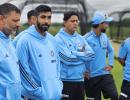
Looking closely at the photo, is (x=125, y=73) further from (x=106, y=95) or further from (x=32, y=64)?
(x=32, y=64)

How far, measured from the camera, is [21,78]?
7012mm

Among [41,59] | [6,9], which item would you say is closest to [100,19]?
[41,59]

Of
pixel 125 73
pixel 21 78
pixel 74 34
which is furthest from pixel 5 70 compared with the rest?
pixel 125 73

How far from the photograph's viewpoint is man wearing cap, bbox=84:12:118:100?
1049cm

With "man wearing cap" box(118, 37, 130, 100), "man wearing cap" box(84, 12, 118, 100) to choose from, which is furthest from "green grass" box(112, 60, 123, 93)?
"man wearing cap" box(118, 37, 130, 100)

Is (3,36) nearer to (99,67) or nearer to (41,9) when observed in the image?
(41,9)

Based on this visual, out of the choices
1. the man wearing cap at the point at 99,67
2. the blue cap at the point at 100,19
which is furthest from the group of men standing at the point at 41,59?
the blue cap at the point at 100,19

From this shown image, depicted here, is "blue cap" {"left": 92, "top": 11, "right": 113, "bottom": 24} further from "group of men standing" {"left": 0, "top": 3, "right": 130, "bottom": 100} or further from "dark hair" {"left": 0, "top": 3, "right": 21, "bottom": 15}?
"dark hair" {"left": 0, "top": 3, "right": 21, "bottom": 15}

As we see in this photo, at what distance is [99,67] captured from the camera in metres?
10.5

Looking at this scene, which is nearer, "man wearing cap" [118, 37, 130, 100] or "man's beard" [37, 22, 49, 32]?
"man's beard" [37, 22, 49, 32]

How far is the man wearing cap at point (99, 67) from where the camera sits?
34.4 feet

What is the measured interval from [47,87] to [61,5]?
11627mm

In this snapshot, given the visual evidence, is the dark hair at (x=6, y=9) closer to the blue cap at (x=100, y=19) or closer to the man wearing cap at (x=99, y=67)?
the man wearing cap at (x=99, y=67)

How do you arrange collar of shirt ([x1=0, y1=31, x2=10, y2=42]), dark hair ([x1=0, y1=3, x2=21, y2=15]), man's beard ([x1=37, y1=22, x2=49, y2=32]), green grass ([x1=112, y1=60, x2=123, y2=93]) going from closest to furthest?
collar of shirt ([x1=0, y1=31, x2=10, y2=42]) < dark hair ([x1=0, y1=3, x2=21, y2=15]) < man's beard ([x1=37, y1=22, x2=49, y2=32]) < green grass ([x1=112, y1=60, x2=123, y2=93])
